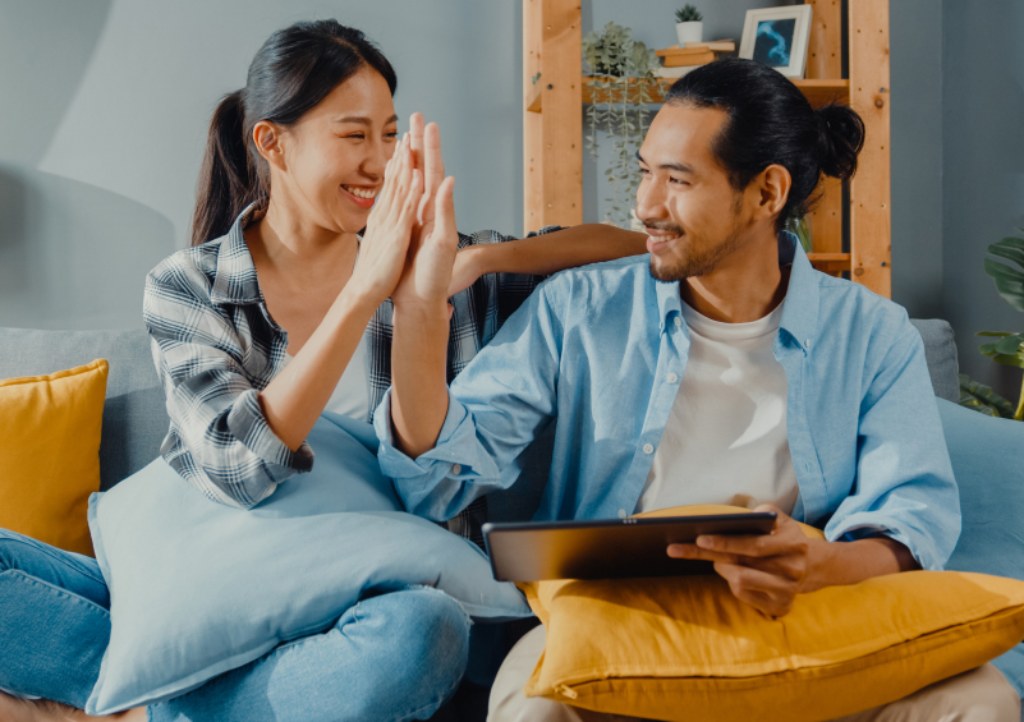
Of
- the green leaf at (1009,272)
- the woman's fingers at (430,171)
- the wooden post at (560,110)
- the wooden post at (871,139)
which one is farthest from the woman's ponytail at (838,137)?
the green leaf at (1009,272)

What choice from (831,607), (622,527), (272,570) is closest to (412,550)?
(272,570)

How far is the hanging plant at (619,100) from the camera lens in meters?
3.08

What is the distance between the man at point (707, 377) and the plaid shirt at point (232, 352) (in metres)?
0.12

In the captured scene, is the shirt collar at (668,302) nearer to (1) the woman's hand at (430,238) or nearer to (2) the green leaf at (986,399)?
(1) the woman's hand at (430,238)

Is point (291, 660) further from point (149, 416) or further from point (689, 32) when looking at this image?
point (689, 32)

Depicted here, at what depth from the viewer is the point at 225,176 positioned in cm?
177

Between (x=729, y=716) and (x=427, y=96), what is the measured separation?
2.64 m

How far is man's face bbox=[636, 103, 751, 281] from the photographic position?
1.44 meters

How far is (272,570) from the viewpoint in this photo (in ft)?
3.92

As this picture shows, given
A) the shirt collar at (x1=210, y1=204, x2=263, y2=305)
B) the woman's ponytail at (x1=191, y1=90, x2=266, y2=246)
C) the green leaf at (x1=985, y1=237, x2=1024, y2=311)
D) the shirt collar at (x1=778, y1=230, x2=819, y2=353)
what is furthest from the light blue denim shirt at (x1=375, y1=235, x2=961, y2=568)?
the green leaf at (x1=985, y1=237, x2=1024, y2=311)

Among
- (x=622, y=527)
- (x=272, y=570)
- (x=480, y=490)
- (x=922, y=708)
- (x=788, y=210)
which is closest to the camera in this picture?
(x=622, y=527)

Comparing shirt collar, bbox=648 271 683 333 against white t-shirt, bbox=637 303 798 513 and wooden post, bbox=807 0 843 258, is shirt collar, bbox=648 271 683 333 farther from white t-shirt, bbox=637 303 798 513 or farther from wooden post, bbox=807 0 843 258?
wooden post, bbox=807 0 843 258

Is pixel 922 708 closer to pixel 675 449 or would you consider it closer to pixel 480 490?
pixel 675 449

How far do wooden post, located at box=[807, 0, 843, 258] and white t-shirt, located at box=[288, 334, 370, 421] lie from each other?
226 cm
